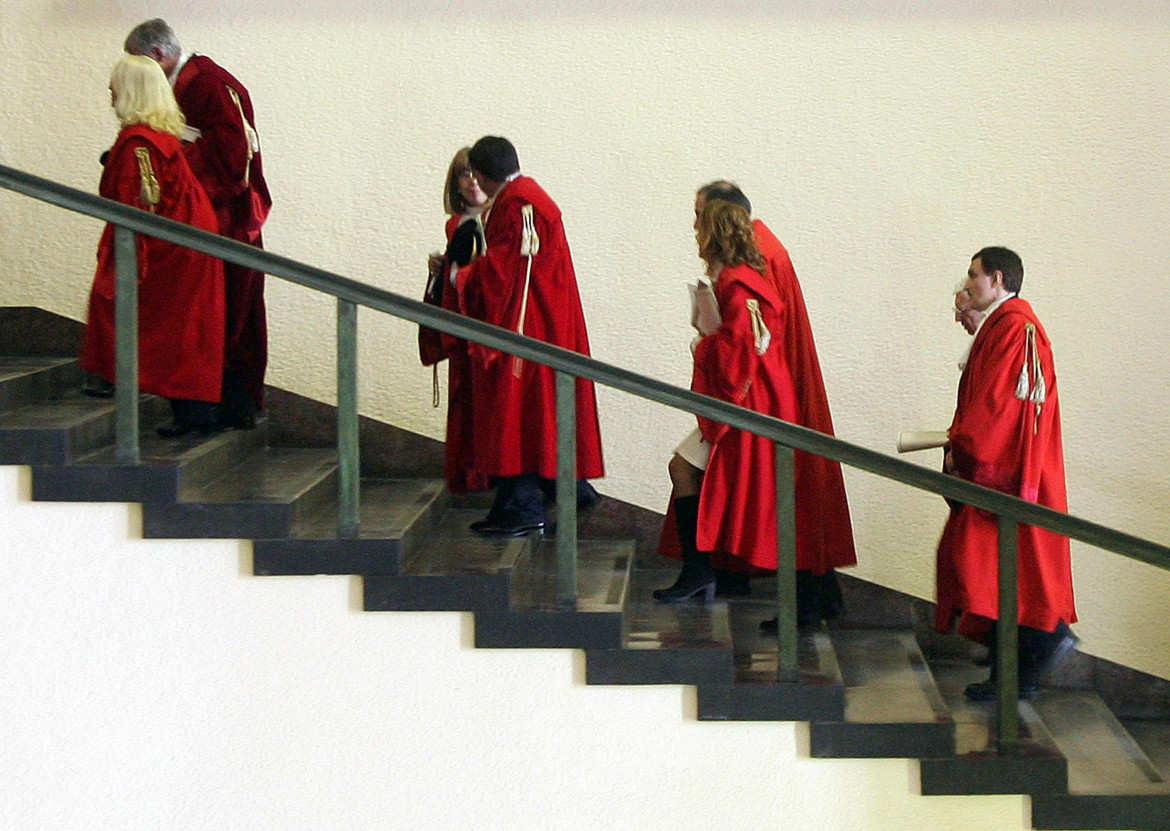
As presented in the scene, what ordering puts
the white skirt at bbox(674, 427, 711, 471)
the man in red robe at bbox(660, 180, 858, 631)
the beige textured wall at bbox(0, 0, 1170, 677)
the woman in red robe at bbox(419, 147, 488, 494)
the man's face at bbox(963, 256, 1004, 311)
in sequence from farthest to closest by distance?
the beige textured wall at bbox(0, 0, 1170, 677), the woman in red robe at bbox(419, 147, 488, 494), the man in red robe at bbox(660, 180, 858, 631), the white skirt at bbox(674, 427, 711, 471), the man's face at bbox(963, 256, 1004, 311)

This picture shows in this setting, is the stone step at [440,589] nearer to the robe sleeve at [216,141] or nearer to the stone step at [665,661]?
the stone step at [665,661]

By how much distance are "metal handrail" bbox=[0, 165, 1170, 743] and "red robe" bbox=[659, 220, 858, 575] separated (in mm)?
718

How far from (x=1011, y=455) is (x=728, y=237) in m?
1.07

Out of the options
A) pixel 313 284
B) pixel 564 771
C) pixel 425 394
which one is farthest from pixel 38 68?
pixel 564 771

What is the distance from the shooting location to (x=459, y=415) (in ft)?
16.4

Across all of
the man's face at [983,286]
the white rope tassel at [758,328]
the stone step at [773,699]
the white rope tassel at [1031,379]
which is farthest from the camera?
the white rope tassel at [758,328]

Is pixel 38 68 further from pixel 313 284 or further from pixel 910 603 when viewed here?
pixel 910 603

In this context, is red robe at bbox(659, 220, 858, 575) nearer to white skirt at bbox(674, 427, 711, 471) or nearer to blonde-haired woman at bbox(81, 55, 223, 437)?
white skirt at bbox(674, 427, 711, 471)

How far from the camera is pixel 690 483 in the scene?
15.4ft

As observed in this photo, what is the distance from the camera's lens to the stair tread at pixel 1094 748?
4.08 meters

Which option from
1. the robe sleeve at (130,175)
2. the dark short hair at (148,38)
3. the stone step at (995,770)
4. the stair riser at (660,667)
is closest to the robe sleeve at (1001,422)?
the stone step at (995,770)

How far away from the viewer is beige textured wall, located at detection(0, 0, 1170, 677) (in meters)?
5.87

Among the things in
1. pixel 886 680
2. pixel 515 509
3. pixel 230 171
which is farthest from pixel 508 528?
pixel 230 171

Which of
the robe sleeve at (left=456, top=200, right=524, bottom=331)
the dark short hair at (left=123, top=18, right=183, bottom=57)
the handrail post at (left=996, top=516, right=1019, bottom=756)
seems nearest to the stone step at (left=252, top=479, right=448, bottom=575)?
the robe sleeve at (left=456, top=200, right=524, bottom=331)
